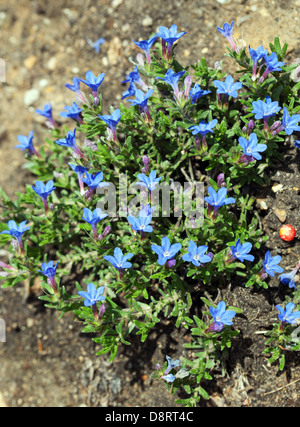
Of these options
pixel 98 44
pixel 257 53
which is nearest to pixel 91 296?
pixel 257 53

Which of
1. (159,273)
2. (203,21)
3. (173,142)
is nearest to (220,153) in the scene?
(173,142)

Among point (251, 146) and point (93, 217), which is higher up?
point (251, 146)

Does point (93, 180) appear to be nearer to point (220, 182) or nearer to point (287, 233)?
point (220, 182)

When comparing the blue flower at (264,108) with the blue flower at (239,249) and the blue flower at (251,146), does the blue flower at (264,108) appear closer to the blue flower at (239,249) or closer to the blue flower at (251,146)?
the blue flower at (251,146)

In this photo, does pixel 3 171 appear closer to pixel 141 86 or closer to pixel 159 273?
pixel 141 86

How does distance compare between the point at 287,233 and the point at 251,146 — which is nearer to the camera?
the point at 251,146

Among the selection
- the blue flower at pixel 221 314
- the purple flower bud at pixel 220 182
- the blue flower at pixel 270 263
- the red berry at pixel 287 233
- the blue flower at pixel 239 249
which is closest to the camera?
the blue flower at pixel 221 314

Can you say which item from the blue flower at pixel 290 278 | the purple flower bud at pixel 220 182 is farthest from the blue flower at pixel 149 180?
the blue flower at pixel 290 278
